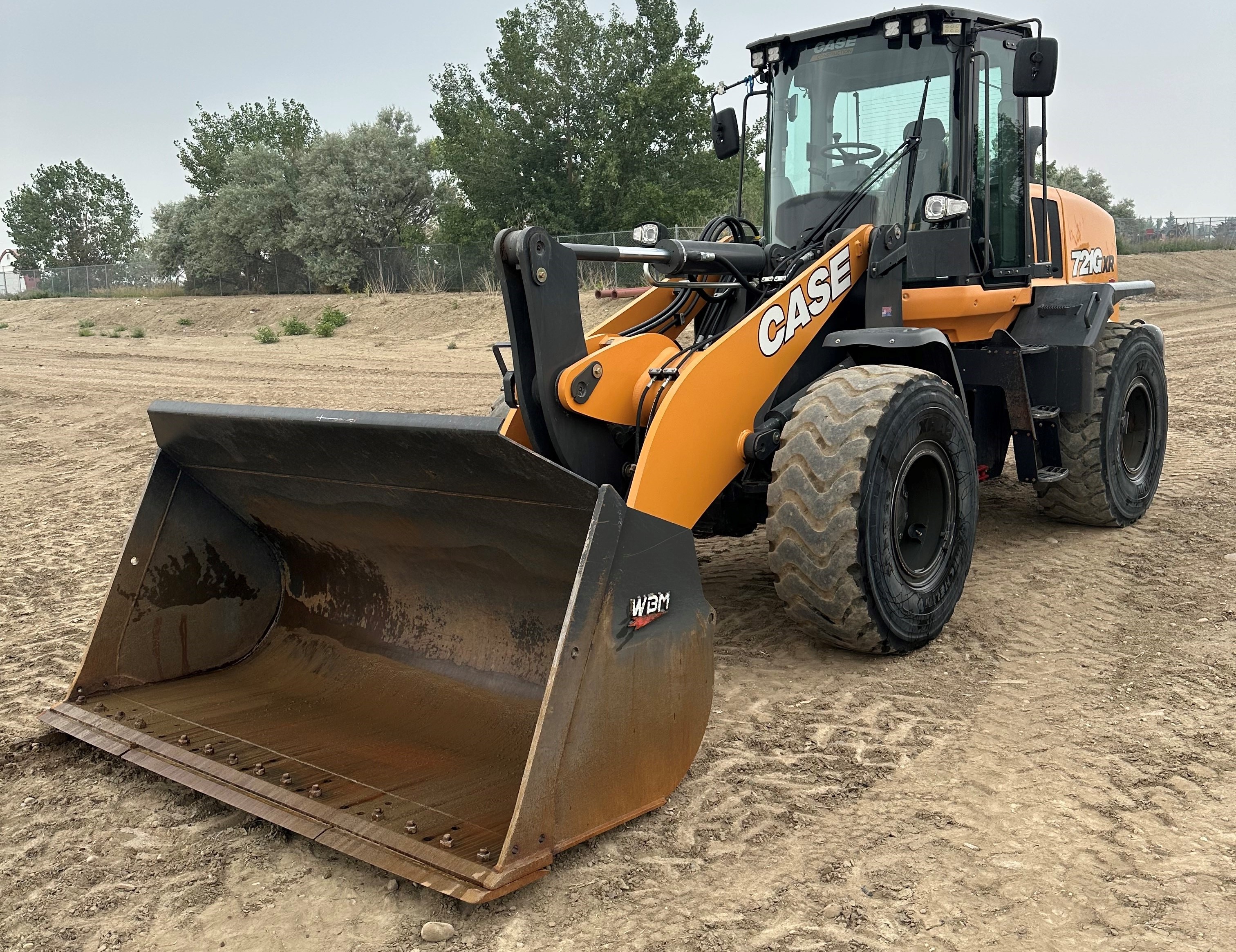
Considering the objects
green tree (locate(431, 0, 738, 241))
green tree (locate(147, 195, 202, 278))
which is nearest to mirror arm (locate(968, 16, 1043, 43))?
green tree (locate(431, 0, 738, 241))

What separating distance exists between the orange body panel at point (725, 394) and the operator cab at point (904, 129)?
612 millimetres

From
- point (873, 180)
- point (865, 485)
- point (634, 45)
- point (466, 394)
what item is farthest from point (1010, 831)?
point (634, 45)

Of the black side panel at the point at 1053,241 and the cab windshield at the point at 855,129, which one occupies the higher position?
the cab windshield at the point at 855,129

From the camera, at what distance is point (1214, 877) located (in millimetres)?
2941

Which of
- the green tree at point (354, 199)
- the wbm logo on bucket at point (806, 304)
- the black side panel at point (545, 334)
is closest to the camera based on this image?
the black side panel at point (545, 334)

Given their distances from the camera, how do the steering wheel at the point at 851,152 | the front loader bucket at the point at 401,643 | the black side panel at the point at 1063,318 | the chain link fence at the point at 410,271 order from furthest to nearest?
the chain link fence at the point at 410,271
the black side panel at the point at 1063,318
the steering wheel at the point at 851,152
the front loader bucket at the point at 401,643

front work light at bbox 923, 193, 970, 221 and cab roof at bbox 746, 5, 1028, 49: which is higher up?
cab roof at bbox 746, 5, 1028, 49

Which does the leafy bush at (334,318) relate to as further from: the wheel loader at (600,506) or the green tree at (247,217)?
the wheel loader at (600,506)

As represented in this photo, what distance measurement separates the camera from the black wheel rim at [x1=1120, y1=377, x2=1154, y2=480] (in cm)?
679

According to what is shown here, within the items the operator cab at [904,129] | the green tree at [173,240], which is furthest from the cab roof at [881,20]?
the green tree at [173,240]

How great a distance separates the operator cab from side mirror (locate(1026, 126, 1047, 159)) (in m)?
0.07

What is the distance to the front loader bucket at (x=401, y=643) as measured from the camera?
3.06m

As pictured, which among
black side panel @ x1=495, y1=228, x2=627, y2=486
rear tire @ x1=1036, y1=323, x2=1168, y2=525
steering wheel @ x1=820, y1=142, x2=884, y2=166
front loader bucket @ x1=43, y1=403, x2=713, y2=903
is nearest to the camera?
front loader bucket @ x1=43, y1=403, x2=713, y2=903

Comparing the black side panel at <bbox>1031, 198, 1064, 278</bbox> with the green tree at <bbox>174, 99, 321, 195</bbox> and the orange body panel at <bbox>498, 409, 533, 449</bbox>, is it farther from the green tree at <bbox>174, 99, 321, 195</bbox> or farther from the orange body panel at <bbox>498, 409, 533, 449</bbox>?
the green tree at <bbox>174, 99, 321, 195</bbox>
